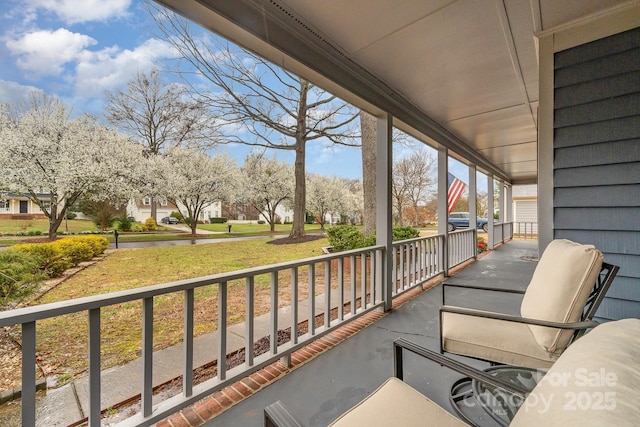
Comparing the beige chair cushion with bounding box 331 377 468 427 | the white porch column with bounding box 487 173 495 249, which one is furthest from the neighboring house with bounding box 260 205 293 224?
the white porch column with bounding box 487 173 495 249

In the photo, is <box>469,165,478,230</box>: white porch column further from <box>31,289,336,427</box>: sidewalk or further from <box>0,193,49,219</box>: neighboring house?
<box>0,193,49,219</box>: neighboring house

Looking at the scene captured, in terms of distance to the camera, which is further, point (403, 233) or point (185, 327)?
point (403, 233)

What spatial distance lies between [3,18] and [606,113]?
4.33 metres

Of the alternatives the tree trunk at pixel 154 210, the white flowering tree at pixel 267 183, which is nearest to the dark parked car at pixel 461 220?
the white flowering tree at pixel 267 183

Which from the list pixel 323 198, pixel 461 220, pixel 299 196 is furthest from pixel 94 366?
pixel 461 220

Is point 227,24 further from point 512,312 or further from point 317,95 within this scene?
point 317,95

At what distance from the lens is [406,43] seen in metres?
2.24

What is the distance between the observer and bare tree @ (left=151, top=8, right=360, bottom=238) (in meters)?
4.77

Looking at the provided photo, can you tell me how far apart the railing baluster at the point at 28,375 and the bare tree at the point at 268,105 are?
4.14 meters

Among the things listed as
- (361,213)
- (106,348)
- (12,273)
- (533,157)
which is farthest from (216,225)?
(533,157)

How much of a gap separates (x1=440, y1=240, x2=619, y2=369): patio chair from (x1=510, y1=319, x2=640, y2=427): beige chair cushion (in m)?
0.91

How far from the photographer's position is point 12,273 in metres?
1.85

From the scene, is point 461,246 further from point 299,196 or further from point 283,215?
point 283,215

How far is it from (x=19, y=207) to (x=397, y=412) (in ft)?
9.61
